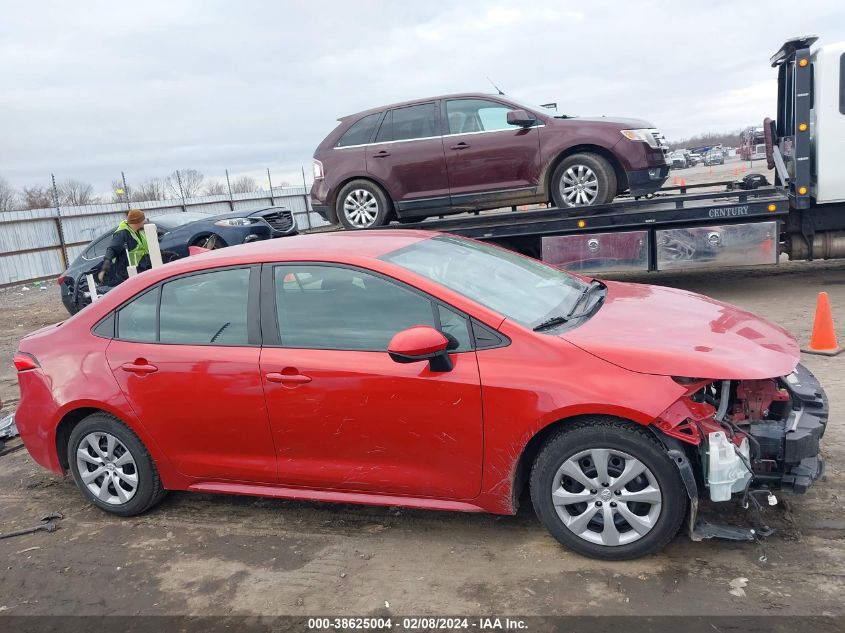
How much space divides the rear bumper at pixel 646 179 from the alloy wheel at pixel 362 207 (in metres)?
3.27

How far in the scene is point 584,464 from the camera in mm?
3193

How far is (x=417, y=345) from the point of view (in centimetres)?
316

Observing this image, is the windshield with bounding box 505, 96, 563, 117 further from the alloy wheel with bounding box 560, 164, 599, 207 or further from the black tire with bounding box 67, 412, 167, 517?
the black tire with bounding box 67, 412, 167, 517

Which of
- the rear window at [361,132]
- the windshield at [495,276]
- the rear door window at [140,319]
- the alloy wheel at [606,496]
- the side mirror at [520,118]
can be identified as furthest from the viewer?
the rear window at [361,132]

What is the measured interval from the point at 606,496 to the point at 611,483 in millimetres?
67

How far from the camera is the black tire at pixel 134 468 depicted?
409 centimetres

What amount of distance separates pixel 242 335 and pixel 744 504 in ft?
8.45

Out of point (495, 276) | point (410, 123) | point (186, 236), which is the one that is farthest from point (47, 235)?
point (495, 276)

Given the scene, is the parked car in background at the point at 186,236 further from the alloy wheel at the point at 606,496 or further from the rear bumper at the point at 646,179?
the alloy wheel at the point at 606,496

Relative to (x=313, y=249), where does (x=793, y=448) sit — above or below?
below

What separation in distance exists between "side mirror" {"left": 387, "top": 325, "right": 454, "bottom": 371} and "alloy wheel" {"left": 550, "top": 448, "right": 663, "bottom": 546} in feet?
2.52

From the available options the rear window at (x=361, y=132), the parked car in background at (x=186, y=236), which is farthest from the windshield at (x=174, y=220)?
the rear window at (x=361, y=132)

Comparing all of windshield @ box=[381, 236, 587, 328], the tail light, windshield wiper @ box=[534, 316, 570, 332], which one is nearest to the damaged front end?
windshield wiper @ box=[534, 316, 570, 332]

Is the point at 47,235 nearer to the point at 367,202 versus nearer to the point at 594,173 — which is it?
the point at 367,202
